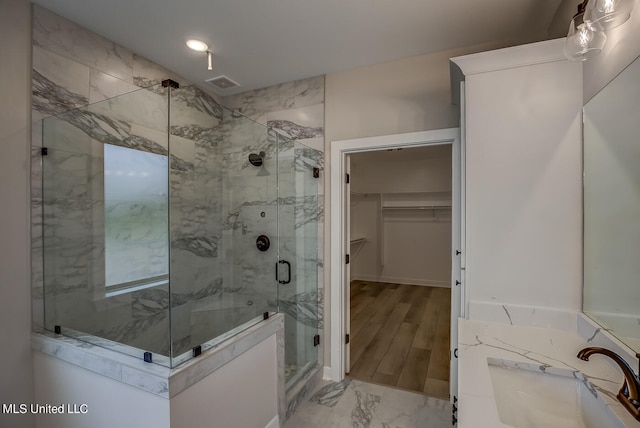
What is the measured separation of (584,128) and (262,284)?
2.50m

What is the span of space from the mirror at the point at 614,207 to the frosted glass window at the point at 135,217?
245 centimetres

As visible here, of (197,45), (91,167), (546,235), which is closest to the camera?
(546,235)

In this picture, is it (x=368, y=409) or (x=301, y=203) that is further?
(x=301, y=203)

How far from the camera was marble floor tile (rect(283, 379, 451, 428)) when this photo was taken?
2.06 metres

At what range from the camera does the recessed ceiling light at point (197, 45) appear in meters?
2.12

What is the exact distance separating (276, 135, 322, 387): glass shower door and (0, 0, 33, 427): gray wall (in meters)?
1.69

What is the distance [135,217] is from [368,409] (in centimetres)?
231

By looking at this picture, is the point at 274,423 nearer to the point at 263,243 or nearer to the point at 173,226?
the point at 263,243

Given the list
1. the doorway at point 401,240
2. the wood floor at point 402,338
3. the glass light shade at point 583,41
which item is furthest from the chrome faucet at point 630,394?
the doorway at point 401,240

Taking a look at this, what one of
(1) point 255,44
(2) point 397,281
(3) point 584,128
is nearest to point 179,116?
(1) point 255,44

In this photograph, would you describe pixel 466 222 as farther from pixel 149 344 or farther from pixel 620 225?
pixel 149 344

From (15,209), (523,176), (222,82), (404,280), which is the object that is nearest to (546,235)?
(523,176)

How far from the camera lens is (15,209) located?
5.42 ft

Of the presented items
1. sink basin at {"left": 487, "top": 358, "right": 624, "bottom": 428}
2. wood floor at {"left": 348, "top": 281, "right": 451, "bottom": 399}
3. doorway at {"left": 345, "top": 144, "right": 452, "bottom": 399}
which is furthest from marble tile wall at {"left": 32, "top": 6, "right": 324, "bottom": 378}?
doorway at {"left": 345, "top": 144, "right": 452, "bottom": 399}
